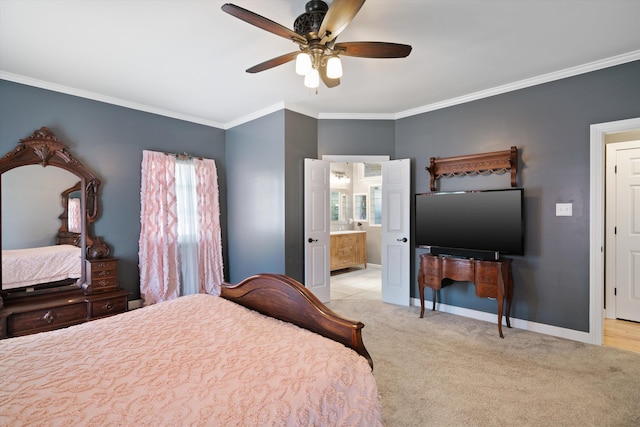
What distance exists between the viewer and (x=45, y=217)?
316 centimetres

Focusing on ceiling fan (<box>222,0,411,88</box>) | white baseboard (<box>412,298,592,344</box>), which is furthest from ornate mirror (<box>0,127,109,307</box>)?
white baseboard (<box>412,298,592,344</box>)

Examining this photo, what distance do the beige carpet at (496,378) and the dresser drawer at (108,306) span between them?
2.77m

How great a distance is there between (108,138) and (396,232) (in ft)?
12.8

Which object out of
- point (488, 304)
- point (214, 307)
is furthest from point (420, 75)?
point (214, 307)

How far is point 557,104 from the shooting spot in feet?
10.3

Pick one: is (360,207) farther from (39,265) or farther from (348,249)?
(39,265)

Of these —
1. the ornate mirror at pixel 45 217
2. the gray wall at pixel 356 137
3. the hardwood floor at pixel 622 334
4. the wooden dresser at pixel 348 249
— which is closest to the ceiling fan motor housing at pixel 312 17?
the gray wall at pixel 356 137

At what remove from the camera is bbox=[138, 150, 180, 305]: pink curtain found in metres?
3.91

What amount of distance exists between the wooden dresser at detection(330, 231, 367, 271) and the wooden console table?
2.75 meters

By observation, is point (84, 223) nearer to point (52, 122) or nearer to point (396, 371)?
point (52, 122)

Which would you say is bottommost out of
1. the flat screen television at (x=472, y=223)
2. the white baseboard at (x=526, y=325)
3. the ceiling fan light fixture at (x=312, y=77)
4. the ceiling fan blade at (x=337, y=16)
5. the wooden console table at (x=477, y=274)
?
the white baseboard at (x=526, y=325)

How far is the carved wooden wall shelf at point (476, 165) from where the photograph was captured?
3.31 m

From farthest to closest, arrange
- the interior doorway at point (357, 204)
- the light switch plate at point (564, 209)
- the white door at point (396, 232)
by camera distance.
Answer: the interior doorway at point (357, 204) < the white door at point (396, 232) < the light switch plate at point (564, 209)

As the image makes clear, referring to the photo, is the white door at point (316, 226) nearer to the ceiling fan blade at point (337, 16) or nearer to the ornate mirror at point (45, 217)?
the ceiling fan blade at point (337, 16)
